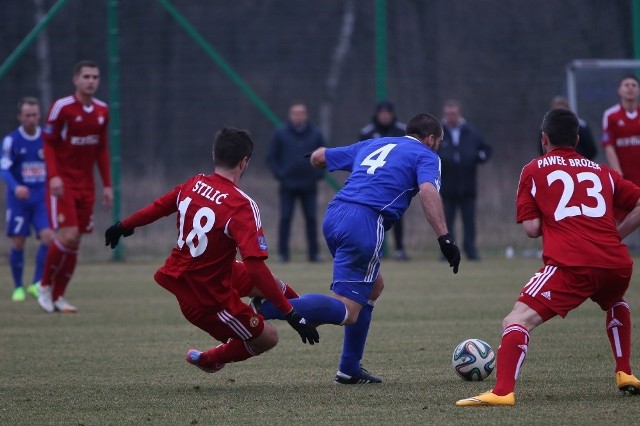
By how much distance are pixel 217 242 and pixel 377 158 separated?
1144 millimetres

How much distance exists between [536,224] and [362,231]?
42.9 inches

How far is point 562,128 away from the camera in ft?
18.6

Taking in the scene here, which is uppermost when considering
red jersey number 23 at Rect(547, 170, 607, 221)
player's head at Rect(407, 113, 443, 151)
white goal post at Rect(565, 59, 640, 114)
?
white goal post at Rect(565, 59, 640, 114)

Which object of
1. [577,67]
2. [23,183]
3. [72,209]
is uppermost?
[577,67]

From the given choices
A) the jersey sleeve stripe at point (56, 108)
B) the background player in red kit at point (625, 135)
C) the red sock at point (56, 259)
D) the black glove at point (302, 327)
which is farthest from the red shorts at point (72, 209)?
the background player in red kit at point (625, 135)

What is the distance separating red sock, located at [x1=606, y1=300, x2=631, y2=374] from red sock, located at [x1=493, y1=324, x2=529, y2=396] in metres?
0.70

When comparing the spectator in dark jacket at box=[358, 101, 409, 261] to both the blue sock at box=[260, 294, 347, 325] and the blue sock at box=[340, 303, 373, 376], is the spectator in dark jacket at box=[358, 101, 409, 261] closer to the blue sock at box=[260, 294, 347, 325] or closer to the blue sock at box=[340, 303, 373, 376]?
the blue sock at box=[340, 303, 373, 376]

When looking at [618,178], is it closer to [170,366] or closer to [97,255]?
[170,366]

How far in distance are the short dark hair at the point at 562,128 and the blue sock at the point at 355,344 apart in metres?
1.54

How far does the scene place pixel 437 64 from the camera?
1775 cm

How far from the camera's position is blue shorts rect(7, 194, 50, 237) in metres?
12.2

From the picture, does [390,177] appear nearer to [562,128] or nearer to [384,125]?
[562,128]

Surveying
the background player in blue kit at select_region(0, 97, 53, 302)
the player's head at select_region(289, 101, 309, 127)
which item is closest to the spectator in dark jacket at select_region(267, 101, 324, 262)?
the player's head at select_region(289, 101, 309, 127)

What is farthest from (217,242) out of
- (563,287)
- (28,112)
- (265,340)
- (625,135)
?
(625,135)
